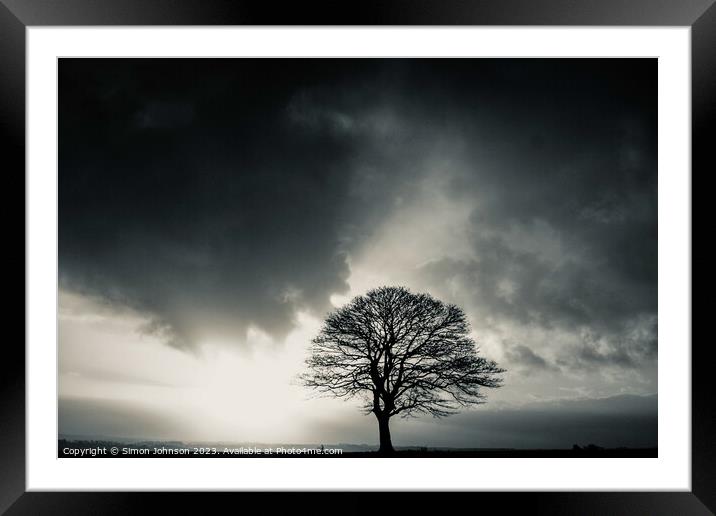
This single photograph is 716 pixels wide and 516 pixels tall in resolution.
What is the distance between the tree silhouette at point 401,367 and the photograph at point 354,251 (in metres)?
0.01

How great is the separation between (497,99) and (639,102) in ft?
2.57

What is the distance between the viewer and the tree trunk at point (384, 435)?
3459 mm

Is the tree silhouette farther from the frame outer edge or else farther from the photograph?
the frame outer edge

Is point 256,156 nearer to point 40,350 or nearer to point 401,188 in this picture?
point 401,188

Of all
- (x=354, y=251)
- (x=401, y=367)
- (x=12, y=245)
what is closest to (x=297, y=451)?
(x=401, y=367)

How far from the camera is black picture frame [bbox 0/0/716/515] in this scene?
2514 millimetres

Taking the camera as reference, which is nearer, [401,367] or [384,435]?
[384,435]

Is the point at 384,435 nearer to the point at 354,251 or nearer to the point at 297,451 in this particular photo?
the point at 297,451

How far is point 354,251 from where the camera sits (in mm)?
3559

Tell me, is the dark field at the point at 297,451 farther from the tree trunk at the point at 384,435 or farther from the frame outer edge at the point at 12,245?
the frame outer edge at the point at 12,245

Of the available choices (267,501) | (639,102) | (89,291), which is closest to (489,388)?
(267,501)

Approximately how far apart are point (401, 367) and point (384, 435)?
407mm

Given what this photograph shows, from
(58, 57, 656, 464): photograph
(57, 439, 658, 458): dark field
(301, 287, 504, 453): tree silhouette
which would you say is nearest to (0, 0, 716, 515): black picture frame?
(57, 439, 658, 458): dark field

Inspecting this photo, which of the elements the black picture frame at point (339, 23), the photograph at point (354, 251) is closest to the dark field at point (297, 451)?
the photograph at point (354, 251)
